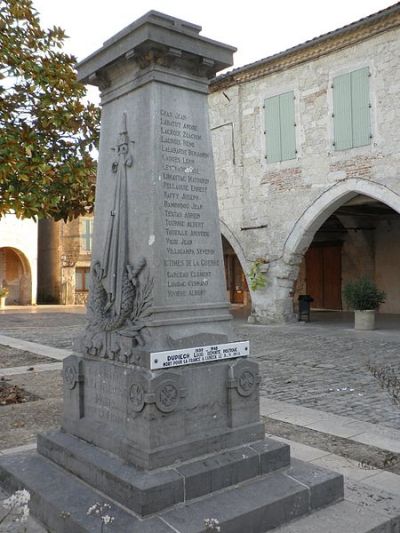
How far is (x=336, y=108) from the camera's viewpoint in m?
13.6

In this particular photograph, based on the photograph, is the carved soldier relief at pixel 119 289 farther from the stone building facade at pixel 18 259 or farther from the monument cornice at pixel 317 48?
the stone building facade at pixel 18 259

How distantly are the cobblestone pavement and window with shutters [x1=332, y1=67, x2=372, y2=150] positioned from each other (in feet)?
16.1

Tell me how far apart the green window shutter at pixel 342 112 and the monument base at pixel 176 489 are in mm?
11275

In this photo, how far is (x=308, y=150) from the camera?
14367mm

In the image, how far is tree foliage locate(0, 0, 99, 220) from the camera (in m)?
5.83

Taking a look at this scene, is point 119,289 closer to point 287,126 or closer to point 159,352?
point 159,352

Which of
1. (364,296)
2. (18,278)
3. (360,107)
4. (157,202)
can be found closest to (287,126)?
(360,107)

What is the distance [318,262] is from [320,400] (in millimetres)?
14683

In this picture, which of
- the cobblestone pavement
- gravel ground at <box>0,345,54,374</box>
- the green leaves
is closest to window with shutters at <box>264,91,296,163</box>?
the green leaves

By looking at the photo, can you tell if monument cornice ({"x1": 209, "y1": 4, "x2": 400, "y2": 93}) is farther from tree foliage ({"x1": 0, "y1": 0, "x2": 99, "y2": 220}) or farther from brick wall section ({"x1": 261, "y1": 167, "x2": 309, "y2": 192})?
tree foliage ({"x1": 0, "y1": 0, "x2": 99, "y2": 220})

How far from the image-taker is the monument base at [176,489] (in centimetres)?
289

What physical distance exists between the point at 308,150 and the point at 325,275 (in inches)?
286

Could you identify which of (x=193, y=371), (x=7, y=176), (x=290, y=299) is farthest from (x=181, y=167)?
(x=290, y=299)

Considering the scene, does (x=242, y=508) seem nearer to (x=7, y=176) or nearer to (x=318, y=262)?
(x=7, y=176)
